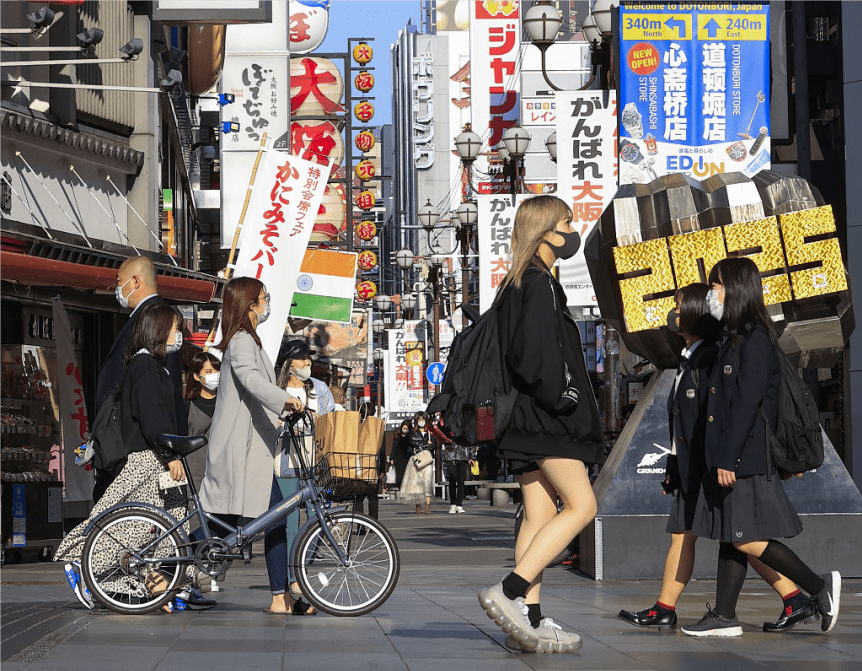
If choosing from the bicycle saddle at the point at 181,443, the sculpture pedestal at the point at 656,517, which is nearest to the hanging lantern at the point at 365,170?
the sculpture pedestal at the point at 656,517

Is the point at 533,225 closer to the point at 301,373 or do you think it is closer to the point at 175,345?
the point at 175,345

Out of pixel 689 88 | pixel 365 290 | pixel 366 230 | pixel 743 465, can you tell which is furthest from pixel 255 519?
pixel 365 290

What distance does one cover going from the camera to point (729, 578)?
21.8ft

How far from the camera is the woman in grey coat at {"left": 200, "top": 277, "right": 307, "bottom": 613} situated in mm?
7453

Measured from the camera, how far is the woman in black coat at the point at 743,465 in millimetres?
6379

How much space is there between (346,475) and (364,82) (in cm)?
3187

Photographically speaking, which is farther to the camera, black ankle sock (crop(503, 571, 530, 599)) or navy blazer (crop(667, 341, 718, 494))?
navy blazer (crop(667, 341, 718, 494))

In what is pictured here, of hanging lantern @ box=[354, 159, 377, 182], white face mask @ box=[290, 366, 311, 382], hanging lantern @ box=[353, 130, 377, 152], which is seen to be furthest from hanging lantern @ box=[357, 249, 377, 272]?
white face mask @ box=[290, 366, 311, 382]

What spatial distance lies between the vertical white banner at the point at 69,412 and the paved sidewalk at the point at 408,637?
171 inches

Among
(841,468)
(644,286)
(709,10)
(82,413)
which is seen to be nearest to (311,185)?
(82,413)

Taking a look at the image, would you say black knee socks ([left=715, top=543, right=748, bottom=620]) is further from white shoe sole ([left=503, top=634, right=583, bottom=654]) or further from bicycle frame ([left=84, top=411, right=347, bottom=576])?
bicycle frame ([left=84, top=411, right=347, bottom=576])

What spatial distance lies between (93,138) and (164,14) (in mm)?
4013

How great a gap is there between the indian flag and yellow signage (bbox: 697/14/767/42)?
727cm

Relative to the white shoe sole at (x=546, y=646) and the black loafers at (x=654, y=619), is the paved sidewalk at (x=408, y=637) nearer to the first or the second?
the white shoe sole at (x=546, y=646)
